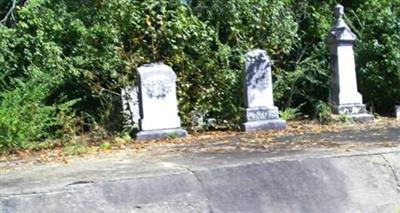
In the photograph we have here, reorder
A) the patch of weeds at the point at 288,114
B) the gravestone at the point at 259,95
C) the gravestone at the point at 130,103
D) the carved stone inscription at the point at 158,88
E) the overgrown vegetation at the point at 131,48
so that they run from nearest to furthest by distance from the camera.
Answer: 1. the carved stone inscription at the point at 158,88
2. the gravestone at the point at 259,95
3. the gravestone at the point at 130,103
4. the overgrown vegetation at the point at 131,48
5. the patch of weeds at the point at 288,114

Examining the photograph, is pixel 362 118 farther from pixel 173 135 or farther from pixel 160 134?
pixel 160 134

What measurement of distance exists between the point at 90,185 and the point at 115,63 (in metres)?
5.99

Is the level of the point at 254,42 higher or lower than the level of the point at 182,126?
higher

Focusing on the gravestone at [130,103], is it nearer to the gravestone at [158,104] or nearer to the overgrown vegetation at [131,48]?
the overgrown vegetation at [131,48]

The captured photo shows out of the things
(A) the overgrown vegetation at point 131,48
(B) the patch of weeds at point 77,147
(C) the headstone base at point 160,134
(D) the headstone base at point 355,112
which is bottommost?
(B) the patch of weeds at point 77,147

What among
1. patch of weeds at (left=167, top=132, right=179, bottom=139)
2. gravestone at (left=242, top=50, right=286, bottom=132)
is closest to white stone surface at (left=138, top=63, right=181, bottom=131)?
patch of weeds at (left=167, top=132, right=179, bottom=139)

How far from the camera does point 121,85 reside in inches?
432

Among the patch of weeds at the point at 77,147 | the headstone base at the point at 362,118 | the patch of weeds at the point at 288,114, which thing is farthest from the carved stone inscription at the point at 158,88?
the headstone base at the point at 362,118

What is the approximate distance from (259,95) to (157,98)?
1.93m

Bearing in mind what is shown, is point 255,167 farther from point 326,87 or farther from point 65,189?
point 326,87

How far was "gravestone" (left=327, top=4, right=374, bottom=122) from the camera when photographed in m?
11.5

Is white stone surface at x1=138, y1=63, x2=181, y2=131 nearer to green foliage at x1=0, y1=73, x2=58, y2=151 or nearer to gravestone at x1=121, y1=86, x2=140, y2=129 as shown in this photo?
gravestone at x1=121, y1=86, x2=140, y2=129

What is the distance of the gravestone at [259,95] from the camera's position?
10.5 meters

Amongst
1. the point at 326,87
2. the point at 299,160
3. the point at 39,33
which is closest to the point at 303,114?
the point at 326,87
